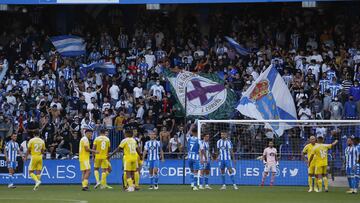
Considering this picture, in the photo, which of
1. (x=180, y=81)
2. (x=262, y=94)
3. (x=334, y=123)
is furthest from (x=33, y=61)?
(x=334, y=123)

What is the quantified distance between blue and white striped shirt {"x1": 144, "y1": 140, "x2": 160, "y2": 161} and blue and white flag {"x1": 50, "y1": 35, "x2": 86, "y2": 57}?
441 inches

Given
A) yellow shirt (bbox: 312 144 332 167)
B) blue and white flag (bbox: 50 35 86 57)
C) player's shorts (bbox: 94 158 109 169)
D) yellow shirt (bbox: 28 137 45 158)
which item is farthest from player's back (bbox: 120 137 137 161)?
blue and white flag (bbox: 50 35 86 57)

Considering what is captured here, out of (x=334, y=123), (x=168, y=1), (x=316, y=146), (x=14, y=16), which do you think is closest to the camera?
(x=316, y=146)

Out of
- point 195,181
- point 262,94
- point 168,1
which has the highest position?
point 168,1

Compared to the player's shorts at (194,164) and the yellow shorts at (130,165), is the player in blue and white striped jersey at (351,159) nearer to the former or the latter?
the player's shorts at (194,164)

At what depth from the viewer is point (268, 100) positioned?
38.9 metres

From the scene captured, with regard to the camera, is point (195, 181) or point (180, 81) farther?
point (180, 81)

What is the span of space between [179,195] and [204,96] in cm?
1014

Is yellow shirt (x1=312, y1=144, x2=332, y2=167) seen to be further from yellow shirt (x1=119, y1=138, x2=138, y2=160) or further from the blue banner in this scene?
yellow shirt (x1=119, y1=138, x2=138, y2=160)

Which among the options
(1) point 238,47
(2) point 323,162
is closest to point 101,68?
(1) point 238,47

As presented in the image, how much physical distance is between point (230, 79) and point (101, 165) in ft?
30.6

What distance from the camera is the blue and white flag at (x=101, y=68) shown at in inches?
1695

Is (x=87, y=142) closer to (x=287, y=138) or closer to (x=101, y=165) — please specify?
(x=101, y=165)

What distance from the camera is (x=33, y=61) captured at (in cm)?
4384
